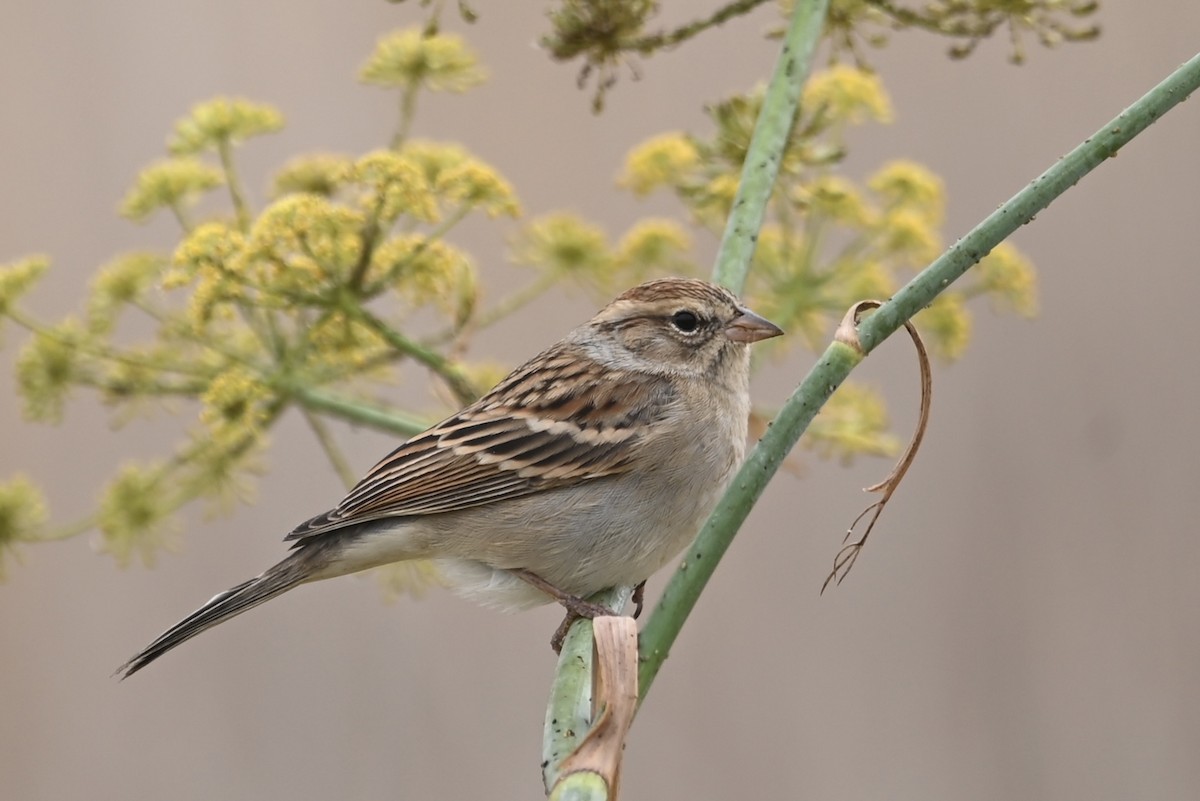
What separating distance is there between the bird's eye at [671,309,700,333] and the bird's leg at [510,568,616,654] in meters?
0.53

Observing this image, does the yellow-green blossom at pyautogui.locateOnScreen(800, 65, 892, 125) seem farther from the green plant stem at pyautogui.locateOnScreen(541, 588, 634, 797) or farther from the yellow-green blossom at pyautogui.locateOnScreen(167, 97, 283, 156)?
the green plant stem at pyautogui.locateOnScreen(541, 588, 634, 797)

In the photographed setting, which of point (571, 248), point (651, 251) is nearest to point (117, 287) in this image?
point (571, 248)

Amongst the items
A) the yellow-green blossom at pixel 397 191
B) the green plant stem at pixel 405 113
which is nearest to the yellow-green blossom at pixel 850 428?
the yellow-green blossom at pixel 397 191

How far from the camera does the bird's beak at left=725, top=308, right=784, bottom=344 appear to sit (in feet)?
6.90

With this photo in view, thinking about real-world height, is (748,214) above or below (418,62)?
below

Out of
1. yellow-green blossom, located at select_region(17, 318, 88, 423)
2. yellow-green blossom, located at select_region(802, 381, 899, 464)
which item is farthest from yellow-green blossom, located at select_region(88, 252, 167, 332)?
yellow-green blossom, located at select_region(802, 381, 899, 464)

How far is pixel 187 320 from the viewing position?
1878 millimetres

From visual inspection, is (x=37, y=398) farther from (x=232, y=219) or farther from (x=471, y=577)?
(x=471, y=577)

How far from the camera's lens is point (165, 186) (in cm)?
204

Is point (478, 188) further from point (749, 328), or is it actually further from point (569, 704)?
point (569, 704)

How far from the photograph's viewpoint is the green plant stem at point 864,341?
1.09 m

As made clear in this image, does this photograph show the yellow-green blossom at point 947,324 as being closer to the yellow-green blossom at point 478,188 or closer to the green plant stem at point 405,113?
the yellow-green blossom at point 478,188

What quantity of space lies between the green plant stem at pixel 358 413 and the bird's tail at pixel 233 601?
0.32 m

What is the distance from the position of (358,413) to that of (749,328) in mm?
673
